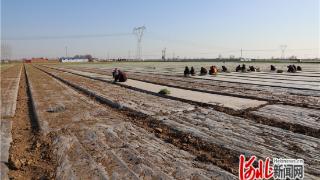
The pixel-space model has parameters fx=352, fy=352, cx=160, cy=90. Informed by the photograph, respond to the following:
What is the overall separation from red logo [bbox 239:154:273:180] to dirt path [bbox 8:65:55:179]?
3601 mm

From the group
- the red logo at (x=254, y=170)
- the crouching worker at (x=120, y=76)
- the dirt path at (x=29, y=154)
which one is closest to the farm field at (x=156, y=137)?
the dirt path at (x=29, y=154)

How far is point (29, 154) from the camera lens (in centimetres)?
834

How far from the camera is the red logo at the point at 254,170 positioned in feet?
20.2

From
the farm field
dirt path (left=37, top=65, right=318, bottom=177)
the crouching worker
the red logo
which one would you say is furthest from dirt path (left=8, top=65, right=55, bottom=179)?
the crouching worker

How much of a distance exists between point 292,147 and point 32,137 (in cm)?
694

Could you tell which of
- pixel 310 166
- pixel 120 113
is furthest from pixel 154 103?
pixel 310 166

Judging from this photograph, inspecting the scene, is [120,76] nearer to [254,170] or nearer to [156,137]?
[156,137]

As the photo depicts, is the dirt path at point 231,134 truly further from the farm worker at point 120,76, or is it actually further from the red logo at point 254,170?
the farm worker at point 120,76

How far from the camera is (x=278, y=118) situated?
1124 cm

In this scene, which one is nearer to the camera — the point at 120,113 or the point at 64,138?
the point at 64,138

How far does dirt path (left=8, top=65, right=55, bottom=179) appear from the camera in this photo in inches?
276

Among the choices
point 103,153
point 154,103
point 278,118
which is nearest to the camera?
point 103,153

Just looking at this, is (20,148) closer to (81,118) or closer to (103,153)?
(103,153)

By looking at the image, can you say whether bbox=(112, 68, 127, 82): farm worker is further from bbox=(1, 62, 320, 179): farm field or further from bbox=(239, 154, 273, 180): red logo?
bbox=(239, 154, 273, 180): red logo
